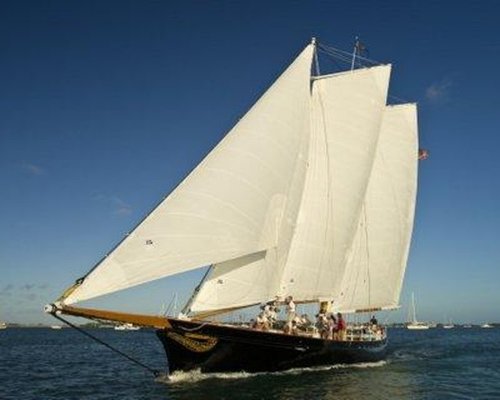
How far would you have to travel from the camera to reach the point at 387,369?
36.9 meters

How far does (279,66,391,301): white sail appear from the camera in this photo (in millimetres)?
37188

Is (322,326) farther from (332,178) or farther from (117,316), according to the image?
(117,316)

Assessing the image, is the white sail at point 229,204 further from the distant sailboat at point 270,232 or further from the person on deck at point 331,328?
the person on deck at point 331,328

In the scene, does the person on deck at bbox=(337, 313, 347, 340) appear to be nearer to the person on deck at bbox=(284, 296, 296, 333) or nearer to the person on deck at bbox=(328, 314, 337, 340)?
the person on deck at bbox=(328, 314, 337, 340)

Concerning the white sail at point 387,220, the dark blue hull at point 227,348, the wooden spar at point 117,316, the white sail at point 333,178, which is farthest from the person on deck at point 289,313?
the white sail at point 387,220

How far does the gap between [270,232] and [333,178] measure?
460 inches

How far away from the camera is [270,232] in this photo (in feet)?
91.2

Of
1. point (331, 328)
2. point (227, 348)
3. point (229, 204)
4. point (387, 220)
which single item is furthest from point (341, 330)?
point (387, 220)

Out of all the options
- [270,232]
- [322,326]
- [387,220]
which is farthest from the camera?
[387,220]

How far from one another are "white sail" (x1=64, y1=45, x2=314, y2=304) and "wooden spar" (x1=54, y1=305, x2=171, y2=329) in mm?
1471

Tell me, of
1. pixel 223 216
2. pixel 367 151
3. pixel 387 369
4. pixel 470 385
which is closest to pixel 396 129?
pixel 367 151

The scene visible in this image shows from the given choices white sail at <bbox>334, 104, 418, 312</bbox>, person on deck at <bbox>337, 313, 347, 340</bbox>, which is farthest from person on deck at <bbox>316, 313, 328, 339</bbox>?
white sail at <bbox>334, 104, 418, 312</bbox>

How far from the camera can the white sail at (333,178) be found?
1464 inches

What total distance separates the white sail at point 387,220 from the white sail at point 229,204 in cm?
1744
